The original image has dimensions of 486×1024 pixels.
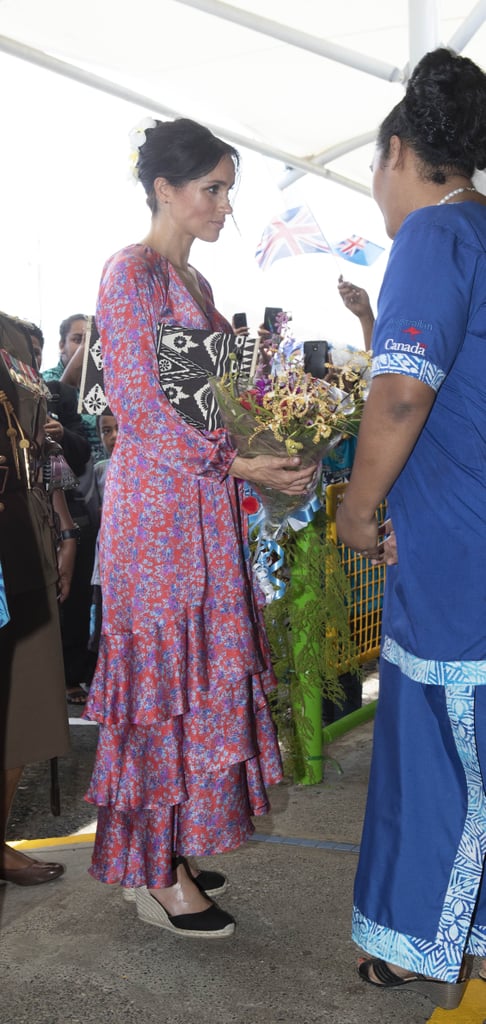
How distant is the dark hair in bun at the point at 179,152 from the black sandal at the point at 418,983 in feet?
6.41

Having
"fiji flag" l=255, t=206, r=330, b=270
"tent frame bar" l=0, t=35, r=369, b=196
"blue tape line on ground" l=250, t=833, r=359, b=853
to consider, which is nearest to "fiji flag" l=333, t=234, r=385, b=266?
"fiji flag" l=255, t=206, r=330, b=270

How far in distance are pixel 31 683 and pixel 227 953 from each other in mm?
878

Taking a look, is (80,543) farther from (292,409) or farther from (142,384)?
(292,409)

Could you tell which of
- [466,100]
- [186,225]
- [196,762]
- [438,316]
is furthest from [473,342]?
[196,762]

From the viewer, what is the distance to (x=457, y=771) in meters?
2.08

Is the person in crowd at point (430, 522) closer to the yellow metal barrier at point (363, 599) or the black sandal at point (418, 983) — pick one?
the black sandal at point (418, 983)

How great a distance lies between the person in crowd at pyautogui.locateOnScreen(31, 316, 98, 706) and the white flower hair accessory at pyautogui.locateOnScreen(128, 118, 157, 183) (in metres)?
2.52

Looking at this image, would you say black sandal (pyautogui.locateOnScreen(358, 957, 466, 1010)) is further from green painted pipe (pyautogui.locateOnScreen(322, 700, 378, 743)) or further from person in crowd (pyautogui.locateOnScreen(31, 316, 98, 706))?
person in crowd (pyautogui.locateOnScreen(31, 316, 98, 706))

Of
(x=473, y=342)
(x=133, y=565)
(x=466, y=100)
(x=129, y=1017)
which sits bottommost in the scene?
(x=129, y=1017)

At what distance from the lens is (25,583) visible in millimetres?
2814

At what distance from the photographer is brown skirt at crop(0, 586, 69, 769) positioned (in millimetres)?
2850

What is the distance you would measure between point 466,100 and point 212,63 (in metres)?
9.15

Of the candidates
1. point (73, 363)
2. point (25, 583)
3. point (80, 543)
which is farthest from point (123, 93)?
point (25, 583)

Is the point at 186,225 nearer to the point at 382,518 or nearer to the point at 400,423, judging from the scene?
the point at 400,423
